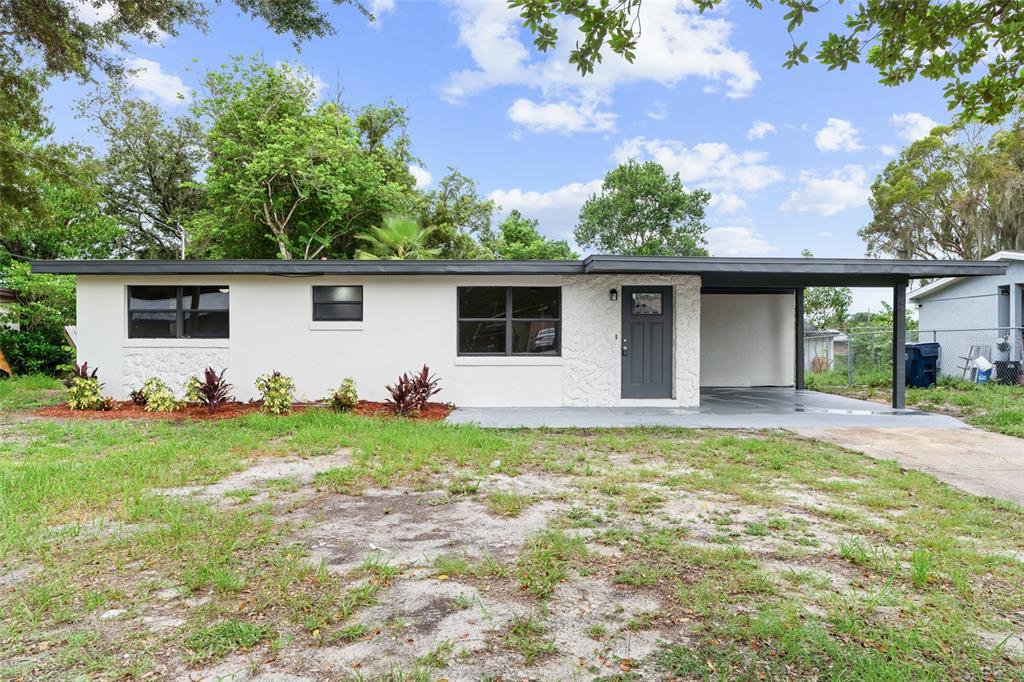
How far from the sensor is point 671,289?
970 centimetres

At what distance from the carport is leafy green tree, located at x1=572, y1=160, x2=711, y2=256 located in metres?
16.5

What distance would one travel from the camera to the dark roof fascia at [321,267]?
29.9ft

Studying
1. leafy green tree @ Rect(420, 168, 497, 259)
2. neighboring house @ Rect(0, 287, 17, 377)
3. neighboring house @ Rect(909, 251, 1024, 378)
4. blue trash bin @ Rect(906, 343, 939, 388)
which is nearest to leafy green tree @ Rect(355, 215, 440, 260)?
leafy green tree @ Rect(420, 168, 497, 259)

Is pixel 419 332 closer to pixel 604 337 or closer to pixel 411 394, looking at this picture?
pixel 411 394

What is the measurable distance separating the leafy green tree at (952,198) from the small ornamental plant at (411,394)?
2543cm

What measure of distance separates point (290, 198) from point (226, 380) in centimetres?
1019

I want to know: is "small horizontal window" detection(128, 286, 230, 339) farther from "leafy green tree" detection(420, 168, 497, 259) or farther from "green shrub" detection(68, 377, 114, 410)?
"leafy green tree" detection(420, 168, 497, 259)

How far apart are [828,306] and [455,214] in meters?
17.9

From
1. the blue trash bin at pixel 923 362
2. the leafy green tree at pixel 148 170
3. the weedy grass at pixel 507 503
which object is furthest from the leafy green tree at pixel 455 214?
the weedy grass at pixel 507 503

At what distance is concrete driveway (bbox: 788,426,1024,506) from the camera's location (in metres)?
4.92

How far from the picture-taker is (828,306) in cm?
2480

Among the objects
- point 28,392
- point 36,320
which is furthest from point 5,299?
point 28,392

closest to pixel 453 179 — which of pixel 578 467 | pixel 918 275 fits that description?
pixel 918 275

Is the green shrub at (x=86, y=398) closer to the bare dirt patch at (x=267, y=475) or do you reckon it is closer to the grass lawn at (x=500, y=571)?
the grass lawn at (x=500, y=571)
